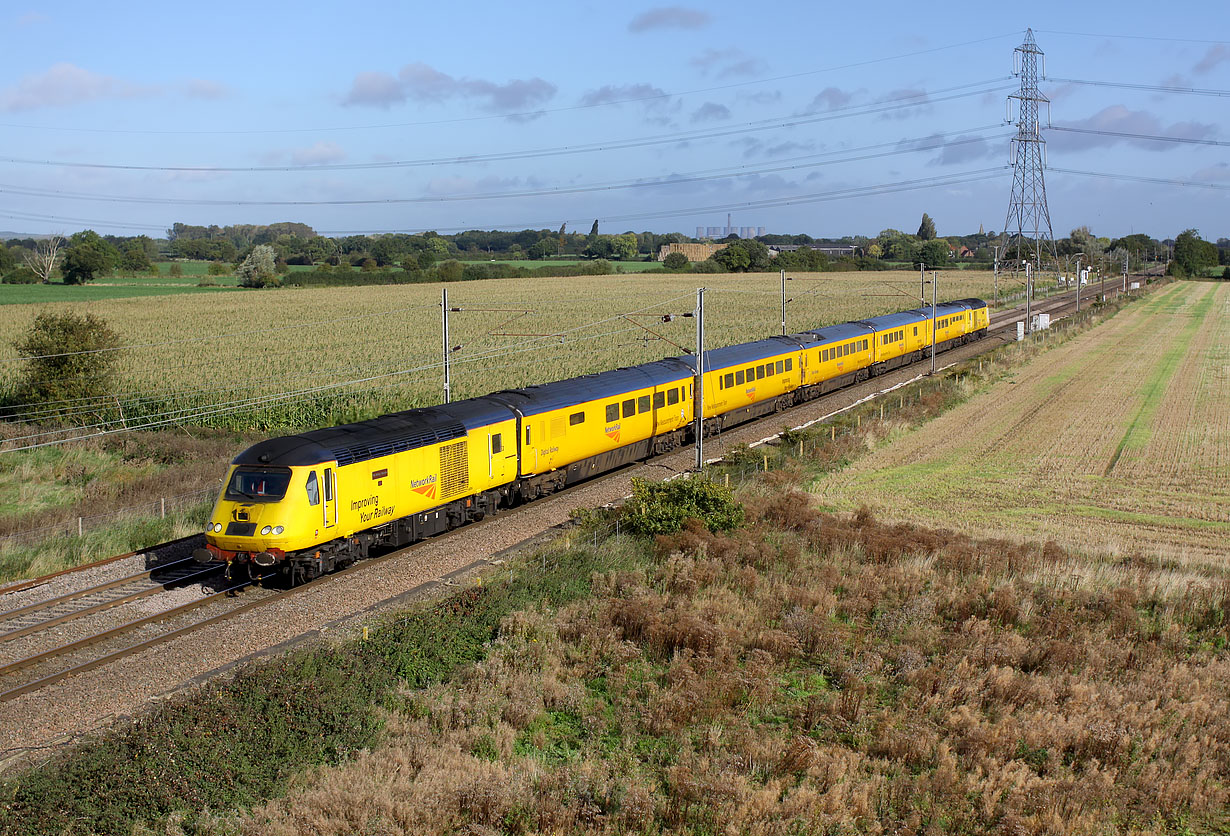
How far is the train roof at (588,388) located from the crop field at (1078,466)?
6.69 meters

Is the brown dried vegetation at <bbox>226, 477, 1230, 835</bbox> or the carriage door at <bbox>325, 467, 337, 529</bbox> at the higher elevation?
the carriage door at <bbox>325, 467, 337, 529</bbox>

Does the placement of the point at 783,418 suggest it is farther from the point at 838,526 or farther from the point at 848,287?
the point at 848,287

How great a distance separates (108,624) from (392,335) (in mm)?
52022

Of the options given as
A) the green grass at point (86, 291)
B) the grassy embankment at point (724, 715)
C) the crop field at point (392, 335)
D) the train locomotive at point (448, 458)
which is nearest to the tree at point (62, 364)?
the crop field at point (392, 335)

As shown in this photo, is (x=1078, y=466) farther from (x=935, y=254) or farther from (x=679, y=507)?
(x=935, y=254)

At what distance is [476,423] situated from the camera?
2427 cm

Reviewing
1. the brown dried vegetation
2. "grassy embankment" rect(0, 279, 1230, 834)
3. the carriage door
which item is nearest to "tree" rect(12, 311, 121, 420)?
the carriage door

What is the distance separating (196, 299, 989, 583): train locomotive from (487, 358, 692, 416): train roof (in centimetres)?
6

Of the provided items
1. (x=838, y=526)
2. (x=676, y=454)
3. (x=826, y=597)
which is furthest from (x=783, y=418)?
(x=826, y=597)

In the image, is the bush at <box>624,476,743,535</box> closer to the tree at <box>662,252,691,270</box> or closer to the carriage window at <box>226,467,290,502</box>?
the carriage window at <box>226,467,290,502</box>

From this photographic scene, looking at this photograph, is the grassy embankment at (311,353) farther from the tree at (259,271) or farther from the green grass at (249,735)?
Answer: the green grass at (249,735)

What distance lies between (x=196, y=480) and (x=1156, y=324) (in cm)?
8135

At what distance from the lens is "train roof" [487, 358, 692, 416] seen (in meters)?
26.8

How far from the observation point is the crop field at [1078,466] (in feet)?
81.7
